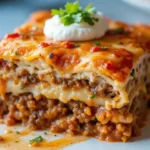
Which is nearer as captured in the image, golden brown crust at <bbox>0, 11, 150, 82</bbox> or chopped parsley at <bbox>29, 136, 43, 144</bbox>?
golden brown crust at <bbox>0, 11, 150, 82</bbox>

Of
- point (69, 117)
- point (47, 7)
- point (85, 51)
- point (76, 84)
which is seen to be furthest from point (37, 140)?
point (47, 7)

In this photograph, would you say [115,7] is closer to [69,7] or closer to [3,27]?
[3,27]

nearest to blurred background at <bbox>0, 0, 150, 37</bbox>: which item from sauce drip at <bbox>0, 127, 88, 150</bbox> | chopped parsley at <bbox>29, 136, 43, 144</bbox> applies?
sauce drip at <bbox>0, 127, 88, 150</bbox>

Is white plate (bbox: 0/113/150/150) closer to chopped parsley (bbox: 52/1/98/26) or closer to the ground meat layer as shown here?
the ground meat layer

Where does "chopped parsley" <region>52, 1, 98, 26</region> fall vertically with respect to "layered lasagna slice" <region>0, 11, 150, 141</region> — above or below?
above

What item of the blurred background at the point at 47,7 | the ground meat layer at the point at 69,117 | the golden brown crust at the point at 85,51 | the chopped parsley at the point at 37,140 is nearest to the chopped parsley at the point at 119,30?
the golden brown crust at the point at 85,51

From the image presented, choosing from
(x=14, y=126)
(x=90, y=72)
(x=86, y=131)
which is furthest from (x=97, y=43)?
(x=14, y=126)

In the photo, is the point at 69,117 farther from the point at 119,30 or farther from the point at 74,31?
the point at 119,30
